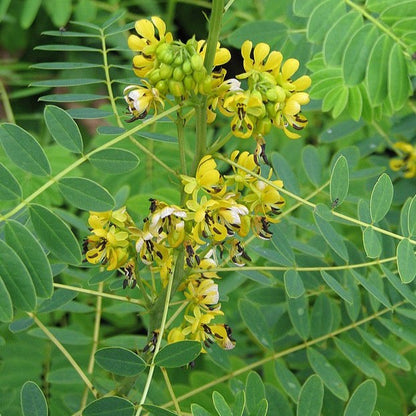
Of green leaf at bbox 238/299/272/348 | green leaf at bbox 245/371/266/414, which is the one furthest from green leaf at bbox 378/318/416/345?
green leaf at bbox 245/371/266/414

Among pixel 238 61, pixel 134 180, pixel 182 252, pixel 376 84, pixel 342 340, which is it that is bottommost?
pixel 238 61

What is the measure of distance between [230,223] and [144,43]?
0.34m

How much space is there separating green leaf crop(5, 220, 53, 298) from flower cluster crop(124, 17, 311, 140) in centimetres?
27

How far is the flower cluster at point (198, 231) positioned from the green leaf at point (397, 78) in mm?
368

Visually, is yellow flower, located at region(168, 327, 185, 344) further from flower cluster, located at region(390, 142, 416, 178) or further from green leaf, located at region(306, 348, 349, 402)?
flower cluster, located at region(390, 142, 416, 178)

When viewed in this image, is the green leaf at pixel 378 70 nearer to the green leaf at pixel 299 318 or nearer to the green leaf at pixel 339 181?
the green leaf at pixel 339 181

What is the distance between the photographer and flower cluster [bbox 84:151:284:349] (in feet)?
3.96

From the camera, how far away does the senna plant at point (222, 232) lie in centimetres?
120

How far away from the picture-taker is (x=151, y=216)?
122 centimetres

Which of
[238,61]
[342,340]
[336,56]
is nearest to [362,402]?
[342,340]

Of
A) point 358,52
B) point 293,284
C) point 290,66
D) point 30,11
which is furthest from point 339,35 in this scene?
point 30,11

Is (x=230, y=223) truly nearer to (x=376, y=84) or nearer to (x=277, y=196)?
(x=277, y=196)

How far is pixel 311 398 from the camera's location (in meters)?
1.38

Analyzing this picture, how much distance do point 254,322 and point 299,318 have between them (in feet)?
0.37
